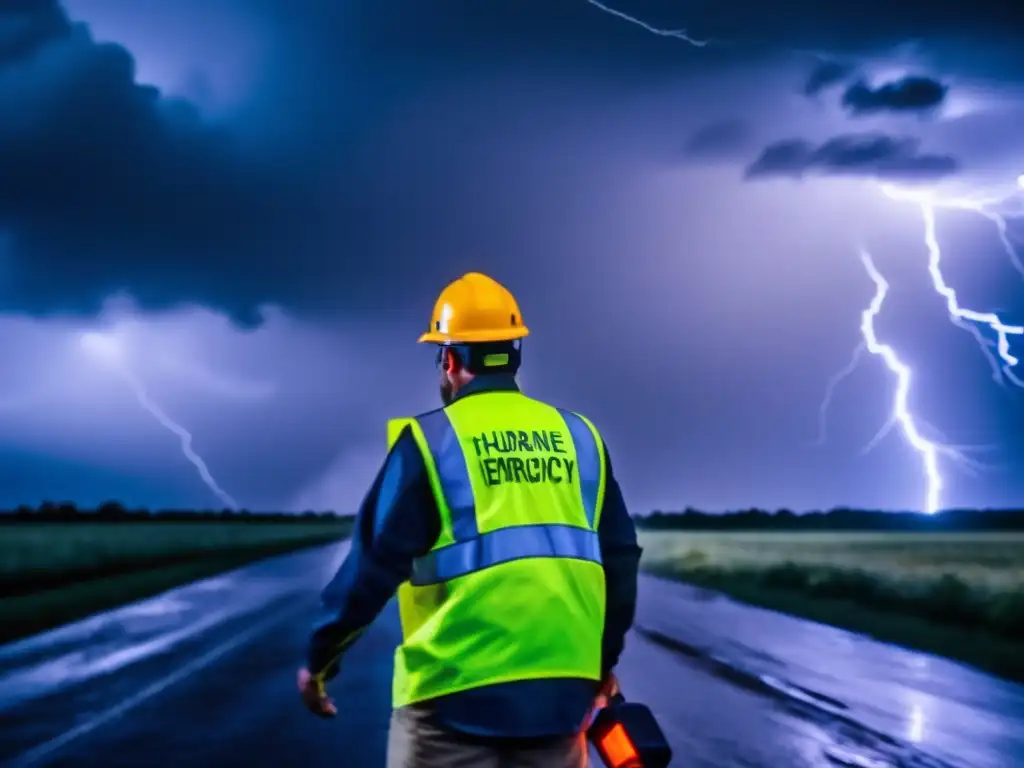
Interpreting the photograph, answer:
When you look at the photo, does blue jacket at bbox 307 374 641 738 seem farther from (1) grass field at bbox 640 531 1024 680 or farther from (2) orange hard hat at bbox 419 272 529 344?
(1) grass field at bbox 640 531 1024 680

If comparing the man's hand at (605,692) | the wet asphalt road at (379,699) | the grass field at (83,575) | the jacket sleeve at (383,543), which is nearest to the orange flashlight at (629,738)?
the man's hand at (605,692)

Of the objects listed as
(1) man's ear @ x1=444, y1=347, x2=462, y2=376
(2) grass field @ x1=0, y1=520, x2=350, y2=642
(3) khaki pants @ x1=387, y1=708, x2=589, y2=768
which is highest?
(1) man's ear @ x1=444, y1=347, x2=462, y2=376

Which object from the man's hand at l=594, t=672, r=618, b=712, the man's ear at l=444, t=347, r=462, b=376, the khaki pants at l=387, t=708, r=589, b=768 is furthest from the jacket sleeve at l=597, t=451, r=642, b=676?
the man's ear at l=444, t=347, r=462, b=376

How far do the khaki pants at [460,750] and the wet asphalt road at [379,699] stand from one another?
4572 millimetres

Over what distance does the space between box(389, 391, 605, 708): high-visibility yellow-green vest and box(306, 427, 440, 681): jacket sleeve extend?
36mm

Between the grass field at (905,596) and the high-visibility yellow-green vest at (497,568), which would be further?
the grass field at (905,596)

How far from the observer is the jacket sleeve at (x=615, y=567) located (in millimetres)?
3379

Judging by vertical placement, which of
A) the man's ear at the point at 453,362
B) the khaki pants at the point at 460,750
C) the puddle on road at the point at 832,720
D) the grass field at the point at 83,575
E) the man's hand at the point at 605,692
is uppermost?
the man's ear at the point at 453,362

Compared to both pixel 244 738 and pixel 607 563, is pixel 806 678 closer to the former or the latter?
pixel 244 738

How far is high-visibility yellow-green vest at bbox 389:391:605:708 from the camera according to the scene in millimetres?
3064

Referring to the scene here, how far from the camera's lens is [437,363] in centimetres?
354

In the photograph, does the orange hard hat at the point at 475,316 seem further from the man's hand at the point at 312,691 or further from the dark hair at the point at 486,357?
the man's hand at the point at 312,691

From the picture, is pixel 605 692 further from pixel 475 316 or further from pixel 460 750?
pixel 475 316

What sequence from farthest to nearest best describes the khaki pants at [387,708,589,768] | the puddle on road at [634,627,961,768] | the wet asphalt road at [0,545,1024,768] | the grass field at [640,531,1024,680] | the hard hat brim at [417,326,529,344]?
the grass field at [640,531,1024,680]
the wet asphalt road at [0,545,1024,768]
the puddle on road at [634,627,961,768]
the hard hat brim at [417,326,529,344]
the khaki pants at [387,708,589,768]
